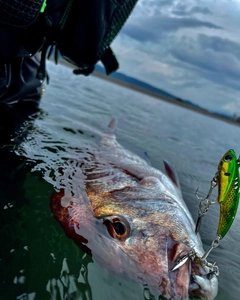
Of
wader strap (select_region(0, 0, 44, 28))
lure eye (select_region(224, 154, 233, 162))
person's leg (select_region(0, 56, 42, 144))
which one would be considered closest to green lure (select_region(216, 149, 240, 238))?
lure eye (select_region(224, 154, 233, 162))

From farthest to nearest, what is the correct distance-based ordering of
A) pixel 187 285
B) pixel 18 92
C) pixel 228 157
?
pixel 18 92 → pixel 228 157 → pixel 187 285

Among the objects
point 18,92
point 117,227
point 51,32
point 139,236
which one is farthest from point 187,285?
point 18,92

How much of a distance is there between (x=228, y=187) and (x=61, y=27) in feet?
8.60

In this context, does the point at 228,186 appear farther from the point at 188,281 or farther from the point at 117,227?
the point at 117,227

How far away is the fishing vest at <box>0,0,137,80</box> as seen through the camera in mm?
2830

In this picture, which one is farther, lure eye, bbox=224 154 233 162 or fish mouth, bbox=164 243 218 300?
lure eye, bbox=224 154 233 162

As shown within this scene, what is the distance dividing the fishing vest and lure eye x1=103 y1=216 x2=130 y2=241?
2145 mm

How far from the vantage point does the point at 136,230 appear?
1.70 metres

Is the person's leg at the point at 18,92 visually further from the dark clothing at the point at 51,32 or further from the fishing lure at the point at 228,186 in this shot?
the fishing lure at the point at 228,186

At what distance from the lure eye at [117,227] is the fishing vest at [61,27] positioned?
7.04ft

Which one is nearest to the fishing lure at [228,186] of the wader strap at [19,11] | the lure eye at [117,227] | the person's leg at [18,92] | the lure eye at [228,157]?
the lure eye at [228,157]

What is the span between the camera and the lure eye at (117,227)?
1.70 metres

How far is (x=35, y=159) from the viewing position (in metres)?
2.78

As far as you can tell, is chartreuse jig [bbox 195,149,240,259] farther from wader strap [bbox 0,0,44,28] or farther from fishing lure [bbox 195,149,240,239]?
wader strap [bbox 0,0,44,28]
